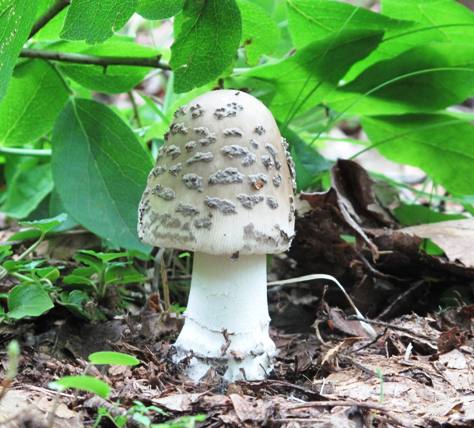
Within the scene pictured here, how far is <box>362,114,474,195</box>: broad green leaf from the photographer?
118 inches

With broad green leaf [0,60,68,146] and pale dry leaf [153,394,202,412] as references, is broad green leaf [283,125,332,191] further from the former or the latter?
pale dry leaf [153,394,202,412]

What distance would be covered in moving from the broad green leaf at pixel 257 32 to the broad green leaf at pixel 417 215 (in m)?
1.01

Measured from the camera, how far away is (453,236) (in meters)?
2.66

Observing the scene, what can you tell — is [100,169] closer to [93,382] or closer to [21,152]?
[21,152]

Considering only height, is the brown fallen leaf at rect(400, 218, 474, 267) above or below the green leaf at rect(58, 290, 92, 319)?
above

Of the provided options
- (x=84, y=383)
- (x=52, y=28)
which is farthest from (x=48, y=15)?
(x=84, y=383)

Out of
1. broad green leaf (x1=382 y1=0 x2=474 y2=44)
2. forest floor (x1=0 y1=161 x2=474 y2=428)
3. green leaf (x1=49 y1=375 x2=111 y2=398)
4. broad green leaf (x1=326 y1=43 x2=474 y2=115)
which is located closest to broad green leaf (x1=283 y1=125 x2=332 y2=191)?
forest floor (x1=0 y1=161 x2=474 y2=428)

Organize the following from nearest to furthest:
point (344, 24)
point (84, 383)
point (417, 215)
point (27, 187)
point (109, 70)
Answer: point (84, 383)
point (344, 24)
point (109, 70)
point (417, 215)
point (27, 187)

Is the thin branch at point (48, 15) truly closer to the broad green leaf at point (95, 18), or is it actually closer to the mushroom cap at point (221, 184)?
the broad green leaf at point (95, 18)

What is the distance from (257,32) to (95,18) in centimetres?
84

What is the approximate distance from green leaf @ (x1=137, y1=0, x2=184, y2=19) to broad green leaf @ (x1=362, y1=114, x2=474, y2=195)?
4.54ft

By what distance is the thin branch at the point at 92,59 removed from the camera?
2629 millimetres

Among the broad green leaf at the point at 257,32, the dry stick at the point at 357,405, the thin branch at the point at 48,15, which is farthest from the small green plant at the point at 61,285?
the broad green leaf at the point at 257,32

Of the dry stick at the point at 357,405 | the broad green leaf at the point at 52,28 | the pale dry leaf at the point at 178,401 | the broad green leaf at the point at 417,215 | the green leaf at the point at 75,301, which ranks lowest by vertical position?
the green leaf at the point at 75,301
